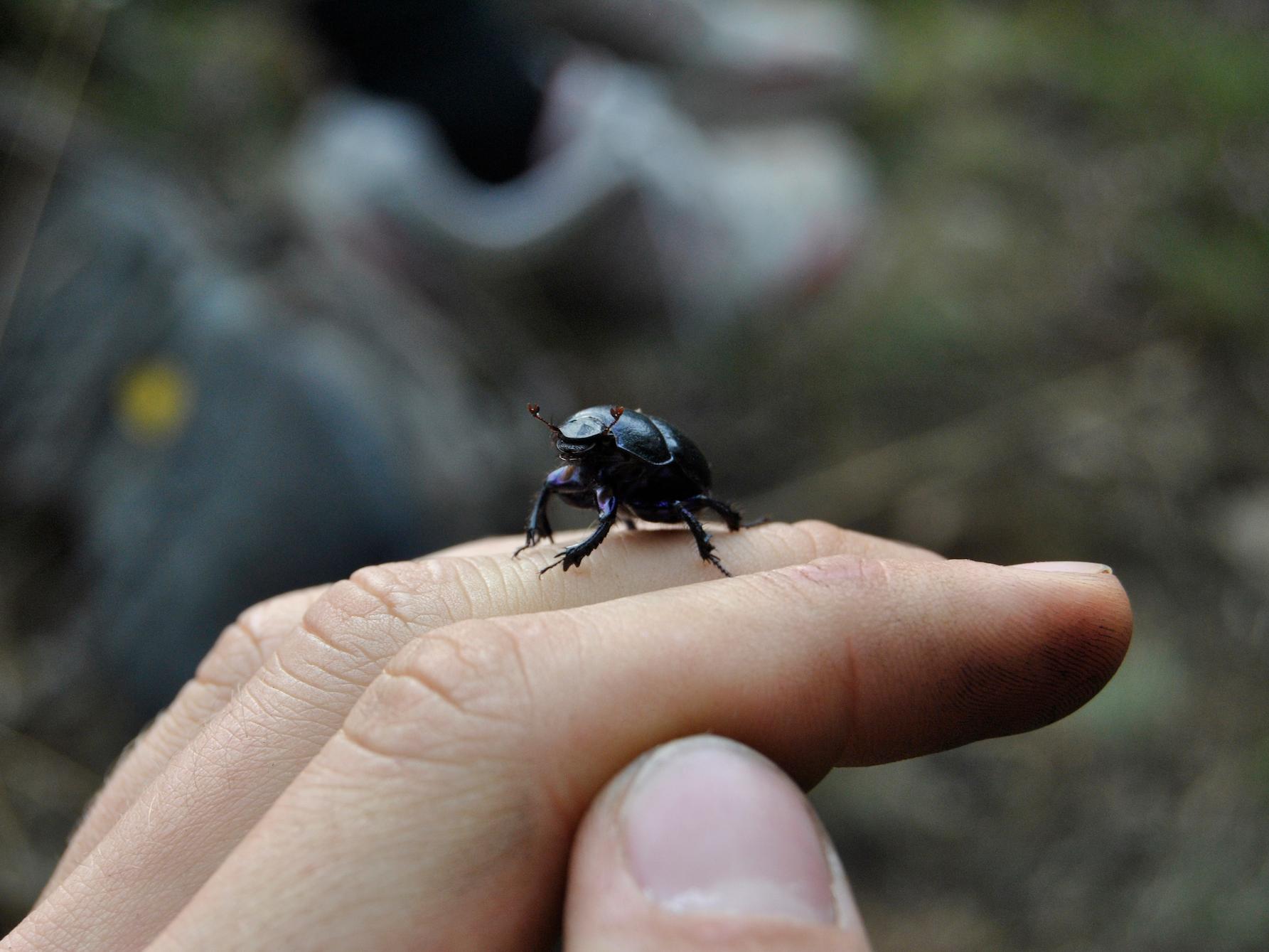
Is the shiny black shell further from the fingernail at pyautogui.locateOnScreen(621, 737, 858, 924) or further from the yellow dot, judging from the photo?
the yellow dot

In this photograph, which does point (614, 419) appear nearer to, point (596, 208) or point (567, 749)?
point (567, 749)

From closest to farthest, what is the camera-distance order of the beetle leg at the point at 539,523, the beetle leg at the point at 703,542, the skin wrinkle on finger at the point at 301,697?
1. the skin wrinkle on finger at the point at 301,697
2. the beetle leg at the point at 703,542
3. the beetle leg at the point at 539,523

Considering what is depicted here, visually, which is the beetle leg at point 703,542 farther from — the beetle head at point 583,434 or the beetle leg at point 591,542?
the beetle head at point 583,434

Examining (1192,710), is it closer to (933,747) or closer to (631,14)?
(933,747)

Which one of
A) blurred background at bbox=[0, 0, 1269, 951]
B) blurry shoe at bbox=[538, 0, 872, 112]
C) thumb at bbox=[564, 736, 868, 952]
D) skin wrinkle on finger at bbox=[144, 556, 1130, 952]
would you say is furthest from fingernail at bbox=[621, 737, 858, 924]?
blurry shoe at bbox=[538, 0, 872, 112]

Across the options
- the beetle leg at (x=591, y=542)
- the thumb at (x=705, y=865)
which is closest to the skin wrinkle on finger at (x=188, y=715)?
the beetle leg at (x=591, y=542)

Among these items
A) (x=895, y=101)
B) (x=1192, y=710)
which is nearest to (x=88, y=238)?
(x=1192, y=710)
